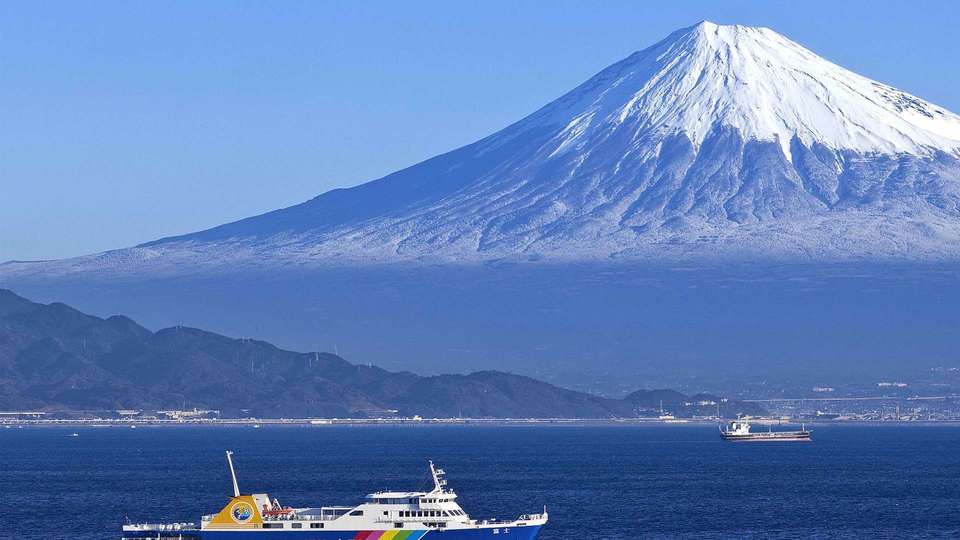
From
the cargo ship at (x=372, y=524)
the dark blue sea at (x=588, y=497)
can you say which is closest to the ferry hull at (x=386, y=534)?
the cargo ship at (x=372, y=524)

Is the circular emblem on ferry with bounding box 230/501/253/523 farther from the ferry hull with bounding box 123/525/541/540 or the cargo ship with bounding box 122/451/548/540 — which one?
the ferry hull with bounding box 123/525/541/540

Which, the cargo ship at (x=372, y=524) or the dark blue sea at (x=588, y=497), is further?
the dark blue sea at (x=588, y=497)

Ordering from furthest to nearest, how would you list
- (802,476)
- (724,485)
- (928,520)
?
(802,476) → (724,485) → (928,520)

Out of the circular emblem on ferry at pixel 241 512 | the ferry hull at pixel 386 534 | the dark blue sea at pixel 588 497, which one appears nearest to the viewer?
the ferry hull at pixel 386 534

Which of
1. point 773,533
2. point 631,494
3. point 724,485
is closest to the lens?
point 773,533

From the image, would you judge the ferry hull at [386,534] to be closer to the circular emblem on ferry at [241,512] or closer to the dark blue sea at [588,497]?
the circular emblem on ferry at [241,512]

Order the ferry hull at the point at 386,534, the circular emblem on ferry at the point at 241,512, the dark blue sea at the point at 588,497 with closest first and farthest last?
the ferry hull at the point at 386,534, the circular emblem on ferry at the point at 241,512, the dark blue sea at the point at 588,497

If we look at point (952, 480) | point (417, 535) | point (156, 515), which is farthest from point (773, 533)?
point (952, 480)

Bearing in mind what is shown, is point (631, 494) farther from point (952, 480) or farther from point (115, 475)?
point (115, 475)

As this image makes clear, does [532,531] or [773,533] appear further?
[773,533]
